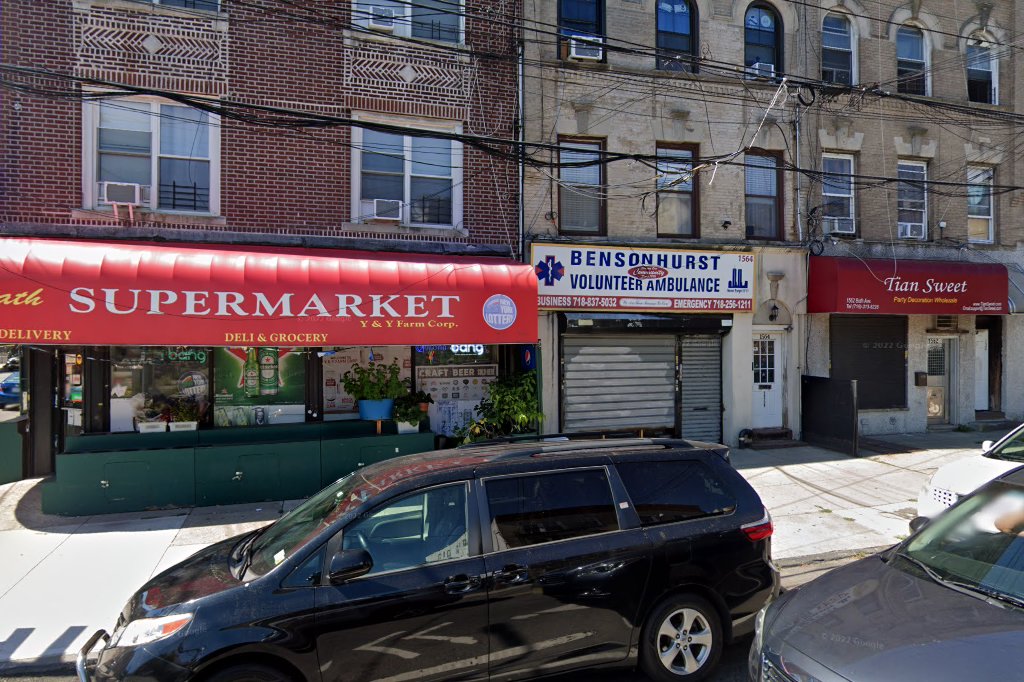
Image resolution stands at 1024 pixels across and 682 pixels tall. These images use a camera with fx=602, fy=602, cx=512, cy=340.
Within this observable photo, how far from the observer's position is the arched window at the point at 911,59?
1365 cm

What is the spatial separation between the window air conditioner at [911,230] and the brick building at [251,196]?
8983 millimetres

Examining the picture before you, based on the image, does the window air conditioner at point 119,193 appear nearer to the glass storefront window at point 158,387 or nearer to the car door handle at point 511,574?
the glass storefront window at point 158,387

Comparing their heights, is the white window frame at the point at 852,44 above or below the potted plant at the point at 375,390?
above

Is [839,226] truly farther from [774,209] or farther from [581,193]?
[581,193]

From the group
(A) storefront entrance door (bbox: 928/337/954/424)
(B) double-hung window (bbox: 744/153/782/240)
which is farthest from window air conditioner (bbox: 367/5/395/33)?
(A) storefront entrance door (bbox: 928/337/954/424)

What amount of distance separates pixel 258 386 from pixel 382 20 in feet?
21.3

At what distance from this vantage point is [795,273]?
12.5 metres

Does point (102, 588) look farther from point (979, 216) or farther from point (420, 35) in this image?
point (979, 216)

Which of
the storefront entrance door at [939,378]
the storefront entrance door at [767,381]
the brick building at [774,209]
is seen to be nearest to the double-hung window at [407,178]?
the brick building at [774,209]

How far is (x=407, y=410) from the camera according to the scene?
9500mm

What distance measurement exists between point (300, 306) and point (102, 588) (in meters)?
3.88

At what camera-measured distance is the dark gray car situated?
267 centimetres

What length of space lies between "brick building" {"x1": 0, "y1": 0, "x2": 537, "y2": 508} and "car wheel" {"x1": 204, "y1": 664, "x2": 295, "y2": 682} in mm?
5323

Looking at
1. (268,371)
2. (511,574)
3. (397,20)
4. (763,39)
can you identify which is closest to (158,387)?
(268,371)
